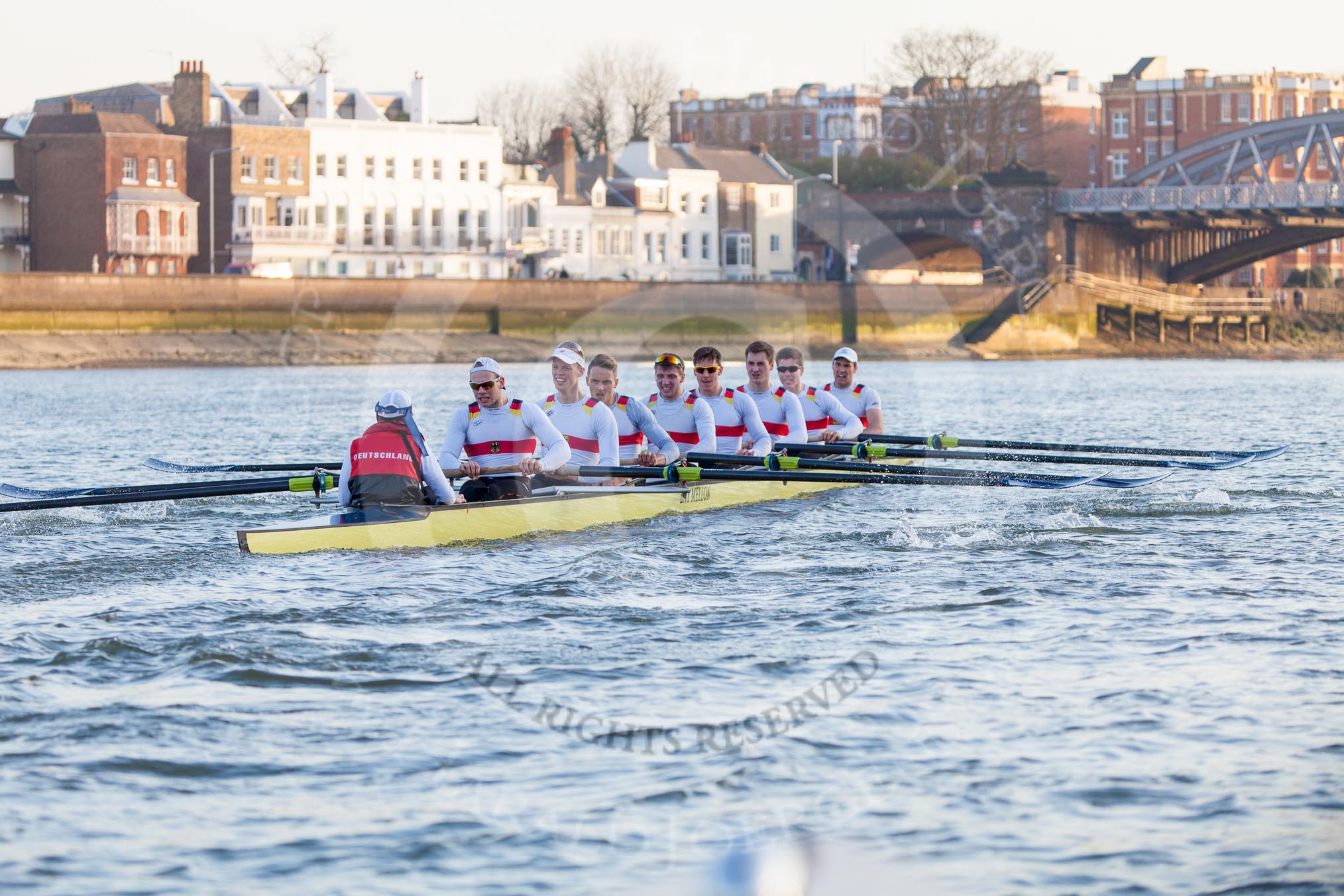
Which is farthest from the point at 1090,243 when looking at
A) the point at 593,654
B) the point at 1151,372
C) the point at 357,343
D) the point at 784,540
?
the point at 593,654

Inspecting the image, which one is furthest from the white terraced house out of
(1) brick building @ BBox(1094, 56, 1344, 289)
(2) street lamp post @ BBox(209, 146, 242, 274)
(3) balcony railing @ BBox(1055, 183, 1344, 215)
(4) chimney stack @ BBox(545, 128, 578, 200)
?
(1) brick building @ BBox(1094, 56, 1344, 289)

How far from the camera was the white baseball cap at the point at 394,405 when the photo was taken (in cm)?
1244

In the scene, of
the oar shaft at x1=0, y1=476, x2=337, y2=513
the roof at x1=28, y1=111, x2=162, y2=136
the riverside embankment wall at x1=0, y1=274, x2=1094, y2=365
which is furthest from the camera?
the roof at x1=28, y1=111, x2=162, y2=136

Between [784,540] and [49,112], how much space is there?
61.3m

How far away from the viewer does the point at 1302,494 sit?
19453 mm

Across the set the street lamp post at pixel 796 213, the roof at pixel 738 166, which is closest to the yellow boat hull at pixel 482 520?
the street lamp post at pixel 796 213

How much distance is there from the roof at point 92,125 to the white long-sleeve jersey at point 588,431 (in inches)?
2179

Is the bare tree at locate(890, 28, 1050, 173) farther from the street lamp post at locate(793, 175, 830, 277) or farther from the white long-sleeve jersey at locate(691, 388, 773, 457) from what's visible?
the white long-sleeve jersey at locate(691, 388, 773, 457)

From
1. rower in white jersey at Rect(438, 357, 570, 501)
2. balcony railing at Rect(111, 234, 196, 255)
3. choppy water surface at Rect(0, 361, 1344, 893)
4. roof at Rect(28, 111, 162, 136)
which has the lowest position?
choppy water surface at Rect(0, 361, 1344, 893)

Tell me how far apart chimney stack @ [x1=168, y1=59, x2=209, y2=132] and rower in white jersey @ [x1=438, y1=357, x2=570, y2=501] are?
194 feet

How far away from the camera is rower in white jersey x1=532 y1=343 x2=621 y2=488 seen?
1491cm

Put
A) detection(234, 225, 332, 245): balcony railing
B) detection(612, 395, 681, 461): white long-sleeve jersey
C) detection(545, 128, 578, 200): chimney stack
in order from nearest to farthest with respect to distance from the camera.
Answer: detection(612, 395, 681, 461): white long-sleeve jersey, detection(234, 225, 332, 245): balcony railing, detection(545, 128, 578, 200): chimney stack

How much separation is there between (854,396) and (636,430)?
4655mm

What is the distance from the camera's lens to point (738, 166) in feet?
293
